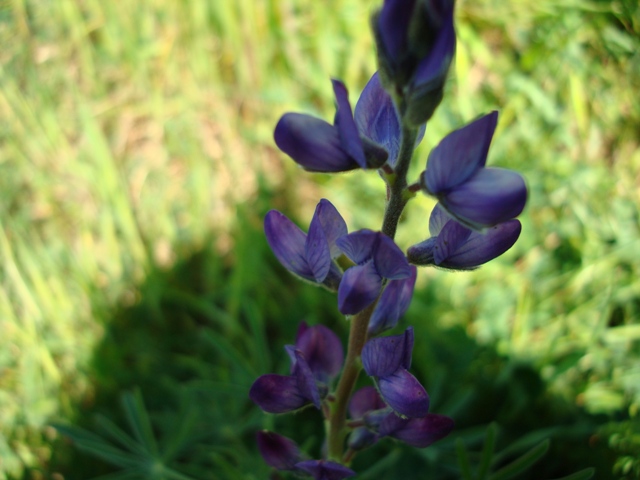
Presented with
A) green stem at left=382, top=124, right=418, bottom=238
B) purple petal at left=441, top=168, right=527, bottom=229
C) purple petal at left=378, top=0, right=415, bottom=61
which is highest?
purple petal at left=378, top=0, right=415, bottom=61

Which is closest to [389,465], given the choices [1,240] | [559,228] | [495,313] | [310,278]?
[495,313]

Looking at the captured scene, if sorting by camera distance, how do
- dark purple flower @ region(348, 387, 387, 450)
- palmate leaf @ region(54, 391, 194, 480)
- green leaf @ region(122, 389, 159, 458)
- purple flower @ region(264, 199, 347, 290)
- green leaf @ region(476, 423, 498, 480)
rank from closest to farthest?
1. purple flower @ region(264, 199, 347, 290)
2. dark purple flower @ region(348, 387, 387, 450)
3. green leaf @ region(476, 423, 498, 480)
4. palmate leaf @ region(54, 391, 194, 480)
5. green leaf @ region(122, 389, 159, 458)

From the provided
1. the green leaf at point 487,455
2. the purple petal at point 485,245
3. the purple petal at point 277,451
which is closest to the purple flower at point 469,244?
the purple petal at point 485,245

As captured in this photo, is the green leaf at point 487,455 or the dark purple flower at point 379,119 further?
the green leaf at point 487,455

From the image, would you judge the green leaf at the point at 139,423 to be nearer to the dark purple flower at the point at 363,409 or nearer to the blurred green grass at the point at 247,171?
the blurred green grass at the point at 247,171

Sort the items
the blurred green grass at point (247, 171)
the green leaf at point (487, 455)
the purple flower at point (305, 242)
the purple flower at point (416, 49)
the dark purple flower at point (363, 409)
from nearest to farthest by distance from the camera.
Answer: the purple flower at point (416, 49) < the purple flower at point (305, 242) < the dark purple flower at point (363, 409) < the green leaf at point (487, 455) < the blurred green grass at point (247, 171)

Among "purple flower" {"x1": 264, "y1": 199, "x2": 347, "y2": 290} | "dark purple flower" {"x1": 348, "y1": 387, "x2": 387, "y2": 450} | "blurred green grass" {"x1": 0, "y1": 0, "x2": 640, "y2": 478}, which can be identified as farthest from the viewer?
"blurred green grass" {"x1": 0, "y1": 0, "x2": 640, "y2": 478}

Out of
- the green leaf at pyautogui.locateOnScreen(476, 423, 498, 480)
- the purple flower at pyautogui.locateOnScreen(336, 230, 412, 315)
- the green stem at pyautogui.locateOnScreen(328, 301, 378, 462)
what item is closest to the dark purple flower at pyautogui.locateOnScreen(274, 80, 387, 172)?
the purple flower at pyautogui.locateOnScreen(336, 230, 412, 315)

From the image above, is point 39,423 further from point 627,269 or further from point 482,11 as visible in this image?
point 482,11

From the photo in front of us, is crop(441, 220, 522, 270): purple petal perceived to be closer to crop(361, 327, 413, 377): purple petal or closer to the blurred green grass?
crop(361, 327, 413, 377): purple petal
